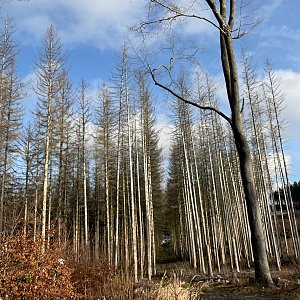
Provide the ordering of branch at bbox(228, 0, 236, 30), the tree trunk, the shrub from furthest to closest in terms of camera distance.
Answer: branch at bbox(228, 0, 236, 30) < the tree trunk < the shrub

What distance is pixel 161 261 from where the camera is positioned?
3117 centimetres

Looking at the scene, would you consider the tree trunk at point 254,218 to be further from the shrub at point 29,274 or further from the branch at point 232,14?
the shrub at point 29,274

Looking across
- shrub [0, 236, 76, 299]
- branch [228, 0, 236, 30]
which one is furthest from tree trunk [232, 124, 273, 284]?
shrub [0, 236, 76, 299]

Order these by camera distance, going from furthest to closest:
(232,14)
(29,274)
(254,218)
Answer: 1. (232,14)
2. (254,218)
3. (29,274)

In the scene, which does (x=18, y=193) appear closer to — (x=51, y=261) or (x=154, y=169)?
(x=154, y=169)

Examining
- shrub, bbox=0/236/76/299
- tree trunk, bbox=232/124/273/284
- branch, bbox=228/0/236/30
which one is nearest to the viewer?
shrub, bbox=0/236/76/299

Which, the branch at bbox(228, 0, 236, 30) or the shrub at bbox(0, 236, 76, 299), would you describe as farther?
the branch at bbox(228, 0, 236, 30)

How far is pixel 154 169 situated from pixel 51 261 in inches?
785

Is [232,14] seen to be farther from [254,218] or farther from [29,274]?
[29,274]

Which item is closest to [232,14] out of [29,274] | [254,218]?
[254,218]

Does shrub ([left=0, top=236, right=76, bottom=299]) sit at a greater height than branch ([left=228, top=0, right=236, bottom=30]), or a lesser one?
lesser

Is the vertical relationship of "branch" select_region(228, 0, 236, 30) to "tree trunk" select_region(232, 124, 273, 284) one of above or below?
above

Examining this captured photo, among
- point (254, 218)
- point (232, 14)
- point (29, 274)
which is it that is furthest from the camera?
point (232, 14)

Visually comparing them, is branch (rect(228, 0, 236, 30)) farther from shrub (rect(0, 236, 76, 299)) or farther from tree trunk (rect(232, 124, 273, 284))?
shrub (rect(0, 236, 76, 299))
